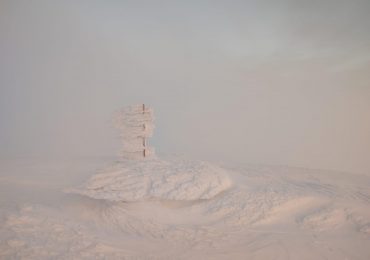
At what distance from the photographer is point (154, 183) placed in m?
7.69

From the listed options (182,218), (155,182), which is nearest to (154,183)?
(155,182)

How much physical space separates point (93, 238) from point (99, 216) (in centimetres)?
186

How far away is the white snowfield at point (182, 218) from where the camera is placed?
525 cm

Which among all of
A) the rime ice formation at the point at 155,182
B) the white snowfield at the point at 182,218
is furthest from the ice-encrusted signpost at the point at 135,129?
the white snowfield at the point at 182,218

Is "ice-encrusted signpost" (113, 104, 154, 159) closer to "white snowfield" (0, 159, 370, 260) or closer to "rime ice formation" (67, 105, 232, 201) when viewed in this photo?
"rime ice formation" (67, 105, 232, 201)

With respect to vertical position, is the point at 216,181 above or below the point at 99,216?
above

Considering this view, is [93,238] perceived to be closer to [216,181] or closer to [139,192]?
[139,192]

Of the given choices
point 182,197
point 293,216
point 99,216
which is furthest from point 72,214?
point 293,216

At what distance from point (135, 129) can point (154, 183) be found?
251cm

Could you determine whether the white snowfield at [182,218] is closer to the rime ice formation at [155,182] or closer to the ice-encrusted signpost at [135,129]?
the rime ice formation at [155,182]

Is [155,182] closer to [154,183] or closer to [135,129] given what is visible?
[154,183]

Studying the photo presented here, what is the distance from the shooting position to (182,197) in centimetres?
738

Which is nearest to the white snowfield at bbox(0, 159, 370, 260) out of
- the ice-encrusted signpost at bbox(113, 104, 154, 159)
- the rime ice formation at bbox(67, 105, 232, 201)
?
the rime ice formation at bbox(67, 105, 232, 201)

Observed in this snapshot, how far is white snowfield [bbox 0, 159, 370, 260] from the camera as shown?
5.25 metres
